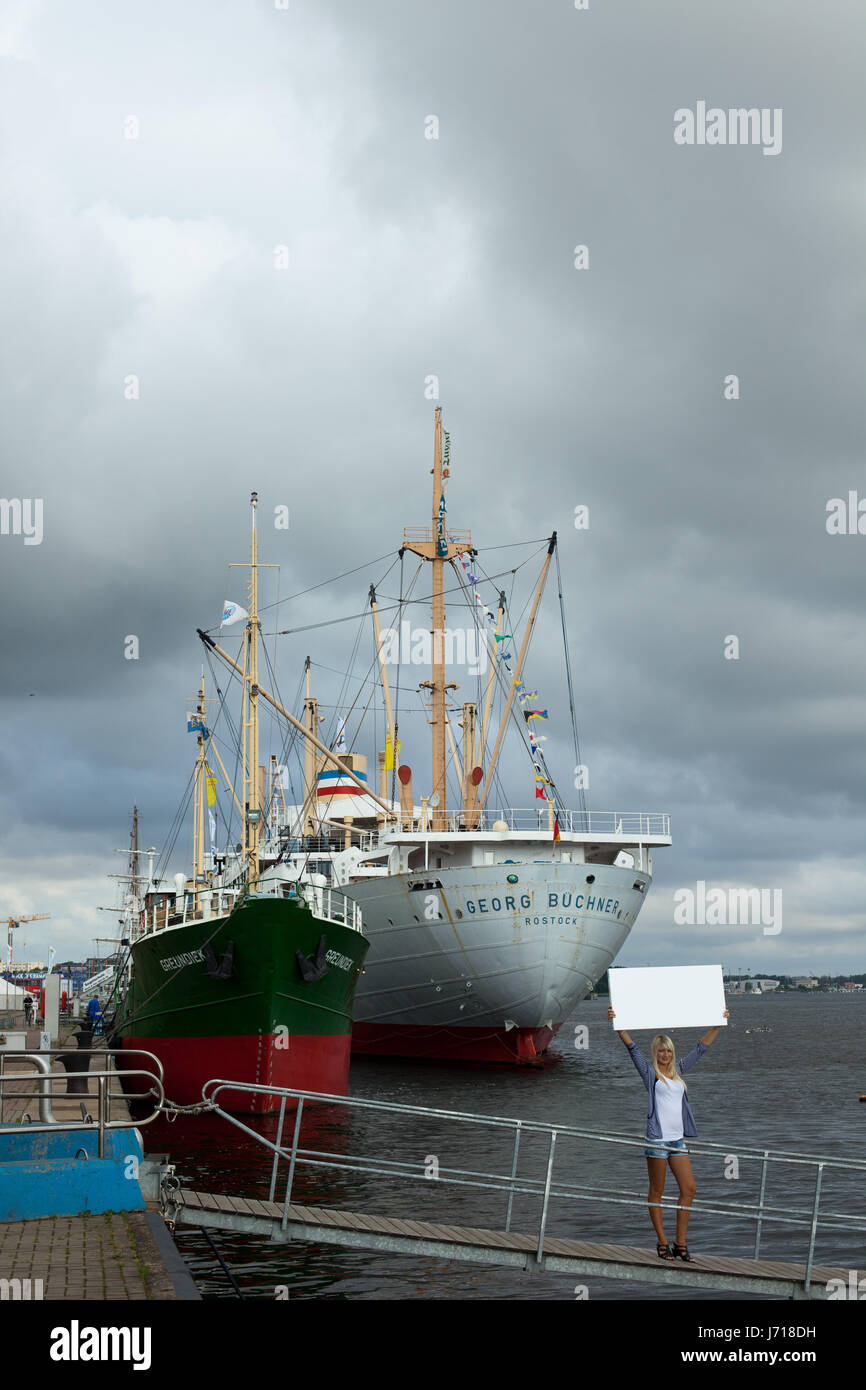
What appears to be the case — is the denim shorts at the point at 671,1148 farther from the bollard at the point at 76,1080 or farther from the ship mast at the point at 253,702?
the ship mast at the point at 253,702

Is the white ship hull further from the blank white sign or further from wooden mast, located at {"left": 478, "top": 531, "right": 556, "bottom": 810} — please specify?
the blank white sign

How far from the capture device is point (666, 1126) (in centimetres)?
1025

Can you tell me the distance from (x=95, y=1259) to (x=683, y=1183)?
4.90 m

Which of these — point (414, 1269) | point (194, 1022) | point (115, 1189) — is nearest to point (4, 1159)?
point (115, 1189)

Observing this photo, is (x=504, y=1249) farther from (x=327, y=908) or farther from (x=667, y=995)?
(x=327, y=908)

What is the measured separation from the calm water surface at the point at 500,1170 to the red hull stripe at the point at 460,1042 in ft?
2.05

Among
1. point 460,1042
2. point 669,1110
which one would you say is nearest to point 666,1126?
point 669,1110

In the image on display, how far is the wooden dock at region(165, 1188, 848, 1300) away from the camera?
10766mm

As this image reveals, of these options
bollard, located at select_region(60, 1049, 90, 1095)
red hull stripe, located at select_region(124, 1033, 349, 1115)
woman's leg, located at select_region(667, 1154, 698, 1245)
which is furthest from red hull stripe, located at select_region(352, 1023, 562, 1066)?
woman's leg, located at select_region(667, 1154, 698, 1245)

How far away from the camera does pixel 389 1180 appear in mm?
20641

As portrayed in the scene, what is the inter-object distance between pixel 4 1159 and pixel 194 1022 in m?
16.7

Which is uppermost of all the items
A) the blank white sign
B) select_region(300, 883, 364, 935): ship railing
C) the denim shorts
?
select_region(300, 883, 364, 935): ship railing

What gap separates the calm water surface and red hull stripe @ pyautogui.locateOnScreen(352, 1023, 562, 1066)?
625mm
